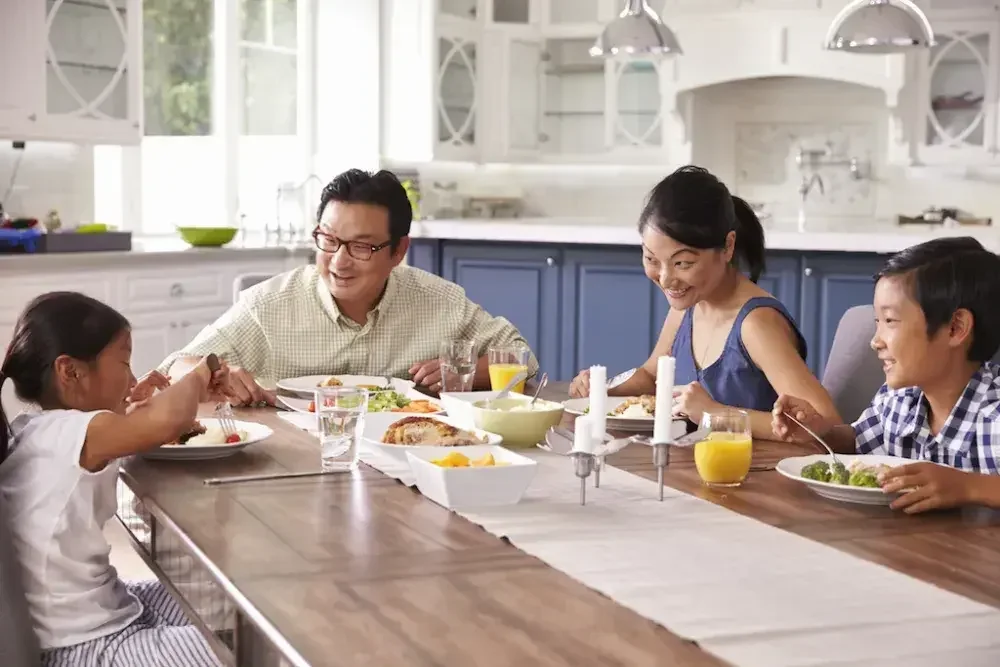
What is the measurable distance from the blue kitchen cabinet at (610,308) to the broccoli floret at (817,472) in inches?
136

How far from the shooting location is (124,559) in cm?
378

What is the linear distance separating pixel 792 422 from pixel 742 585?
0.80 metres

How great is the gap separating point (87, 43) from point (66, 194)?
699mm

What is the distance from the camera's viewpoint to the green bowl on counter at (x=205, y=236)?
17.3ft

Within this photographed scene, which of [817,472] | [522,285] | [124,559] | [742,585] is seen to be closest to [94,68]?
[522,285]

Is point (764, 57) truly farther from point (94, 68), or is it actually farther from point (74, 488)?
point (74, 488)

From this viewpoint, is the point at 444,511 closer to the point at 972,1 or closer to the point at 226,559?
the point at 226,559

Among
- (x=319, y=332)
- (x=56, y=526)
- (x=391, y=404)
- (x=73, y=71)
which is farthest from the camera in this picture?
(x=73, y=71)

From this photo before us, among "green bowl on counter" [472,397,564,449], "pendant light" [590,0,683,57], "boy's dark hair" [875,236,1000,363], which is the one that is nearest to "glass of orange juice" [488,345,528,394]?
"green bowl on counter" [472,397,564,449]

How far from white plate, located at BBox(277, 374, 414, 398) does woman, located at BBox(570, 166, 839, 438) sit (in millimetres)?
359

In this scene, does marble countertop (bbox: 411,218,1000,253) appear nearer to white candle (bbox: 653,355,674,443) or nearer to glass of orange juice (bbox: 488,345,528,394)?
glass of orange juice (bbox: 488,345,528,394)

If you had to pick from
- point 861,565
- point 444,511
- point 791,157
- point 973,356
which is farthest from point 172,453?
point 791,157

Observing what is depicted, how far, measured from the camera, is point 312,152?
21.0 ft

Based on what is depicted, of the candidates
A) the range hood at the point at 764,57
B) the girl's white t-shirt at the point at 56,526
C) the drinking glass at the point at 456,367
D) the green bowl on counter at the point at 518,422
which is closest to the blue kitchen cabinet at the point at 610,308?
the range hood at the point at 764,57
